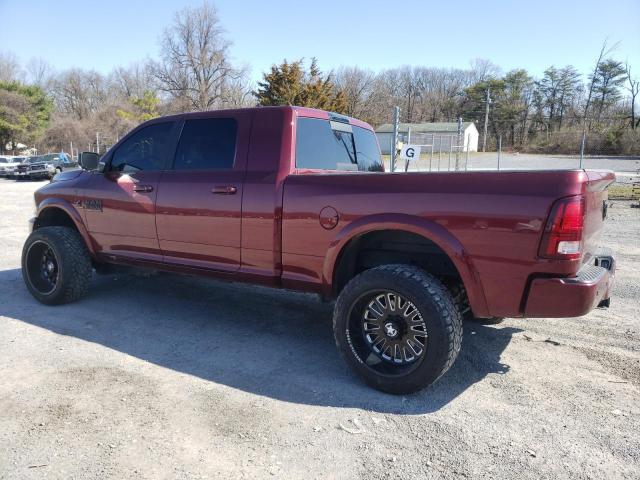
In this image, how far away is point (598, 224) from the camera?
3.29m

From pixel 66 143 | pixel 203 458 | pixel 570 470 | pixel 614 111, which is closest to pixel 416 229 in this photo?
pixel 570 470

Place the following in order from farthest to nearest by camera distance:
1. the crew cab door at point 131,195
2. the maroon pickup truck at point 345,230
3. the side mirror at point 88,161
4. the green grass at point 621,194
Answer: the green grass at point 621,194 < the side mirror at point 88,161 < the crew cab door at point 131,195 < the maroon pickup truck at point 345,230

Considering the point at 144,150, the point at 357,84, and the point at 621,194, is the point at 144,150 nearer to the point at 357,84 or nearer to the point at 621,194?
the point at 621,194

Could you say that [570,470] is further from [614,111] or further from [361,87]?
[614,111]

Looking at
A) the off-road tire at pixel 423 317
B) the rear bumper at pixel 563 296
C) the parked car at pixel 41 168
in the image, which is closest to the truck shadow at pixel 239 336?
the off-road tire at pixel 423 317

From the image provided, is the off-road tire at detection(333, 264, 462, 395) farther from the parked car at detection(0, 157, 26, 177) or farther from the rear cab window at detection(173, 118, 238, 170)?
the parked car at detection(0, 157, 26, 177)

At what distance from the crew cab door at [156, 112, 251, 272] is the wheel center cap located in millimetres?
1367

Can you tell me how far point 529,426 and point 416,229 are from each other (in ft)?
4.31

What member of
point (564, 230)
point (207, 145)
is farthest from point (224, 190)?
point (564, 230)

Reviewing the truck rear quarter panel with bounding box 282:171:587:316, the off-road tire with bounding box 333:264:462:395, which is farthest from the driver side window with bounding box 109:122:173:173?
the off-road tire with bounding box 333:264:462:395

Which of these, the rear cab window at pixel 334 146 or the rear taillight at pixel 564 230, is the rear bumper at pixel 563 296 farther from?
the rear cab window at pixel 334 146

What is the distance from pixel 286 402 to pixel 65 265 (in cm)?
302

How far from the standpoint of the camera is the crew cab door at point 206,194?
3.89 meters

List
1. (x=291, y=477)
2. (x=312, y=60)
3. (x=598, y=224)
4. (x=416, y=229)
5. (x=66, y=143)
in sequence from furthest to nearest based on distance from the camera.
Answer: (x=66, y=143)
(x=312, y=60)
(x=598, y=224)
(x=416, y=229)
(x=291, y=477)
